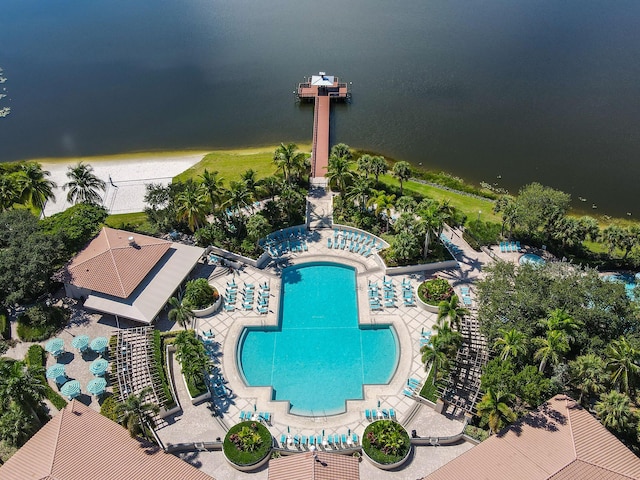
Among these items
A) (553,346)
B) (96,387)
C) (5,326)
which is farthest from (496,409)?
(5,326)

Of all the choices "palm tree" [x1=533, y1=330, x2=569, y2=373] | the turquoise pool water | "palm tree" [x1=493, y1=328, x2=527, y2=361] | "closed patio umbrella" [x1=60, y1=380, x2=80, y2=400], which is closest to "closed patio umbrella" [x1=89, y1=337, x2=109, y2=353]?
"closed patio umbrella" [x1=60, y1=380, x2=80, y2=400]

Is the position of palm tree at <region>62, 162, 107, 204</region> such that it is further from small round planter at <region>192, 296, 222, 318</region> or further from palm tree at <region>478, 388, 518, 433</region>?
palm tree at <region>478, 388, 518, 433</region>

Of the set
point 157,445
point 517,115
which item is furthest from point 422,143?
point 157,445

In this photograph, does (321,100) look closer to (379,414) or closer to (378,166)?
(378,166)

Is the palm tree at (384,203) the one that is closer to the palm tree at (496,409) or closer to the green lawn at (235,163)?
the green lawn at (235,163)

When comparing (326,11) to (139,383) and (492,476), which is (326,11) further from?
(492,476)
